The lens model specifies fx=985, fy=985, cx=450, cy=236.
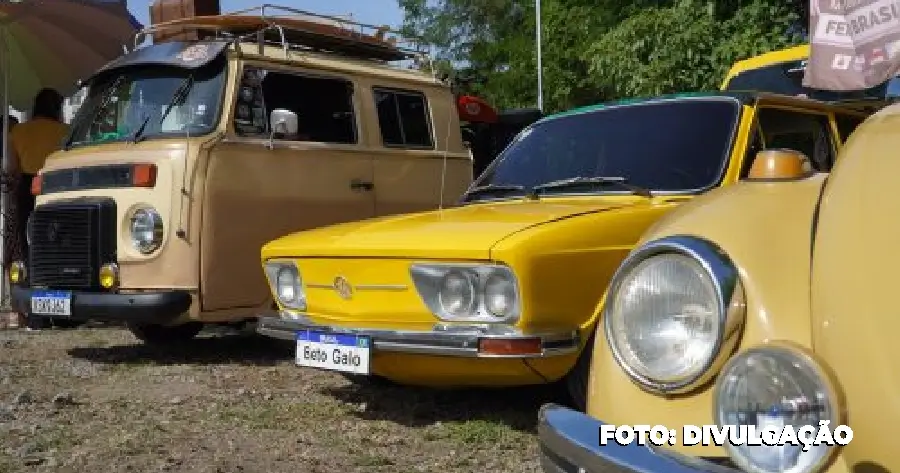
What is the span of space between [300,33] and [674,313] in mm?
5736

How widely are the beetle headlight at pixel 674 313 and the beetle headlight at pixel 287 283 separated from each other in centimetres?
272

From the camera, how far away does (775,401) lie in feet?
6.03

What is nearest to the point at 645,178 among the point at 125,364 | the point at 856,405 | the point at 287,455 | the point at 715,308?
the point at 287,455

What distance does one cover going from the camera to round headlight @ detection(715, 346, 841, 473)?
5.77 ft

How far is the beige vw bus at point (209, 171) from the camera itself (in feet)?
20.5

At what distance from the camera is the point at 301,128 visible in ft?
22.8

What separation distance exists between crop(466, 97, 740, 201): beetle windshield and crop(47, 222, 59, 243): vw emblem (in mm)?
3086

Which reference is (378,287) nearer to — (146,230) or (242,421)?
(242,421)

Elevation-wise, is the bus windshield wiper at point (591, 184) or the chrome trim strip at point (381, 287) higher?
the bus windshield wiper at point (591, 184)

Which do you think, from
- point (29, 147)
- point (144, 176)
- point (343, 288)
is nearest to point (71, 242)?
point (144, 176)

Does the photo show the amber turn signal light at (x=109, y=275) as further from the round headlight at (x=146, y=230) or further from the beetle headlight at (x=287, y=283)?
the beetle headlight at (x=287, y=283)

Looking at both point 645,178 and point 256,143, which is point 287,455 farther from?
point 256,143

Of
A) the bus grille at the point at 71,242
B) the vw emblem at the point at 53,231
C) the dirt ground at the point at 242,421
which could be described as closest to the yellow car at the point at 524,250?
the dirt ground at the point at 242,421

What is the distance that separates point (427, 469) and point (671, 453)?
6.93 feet
